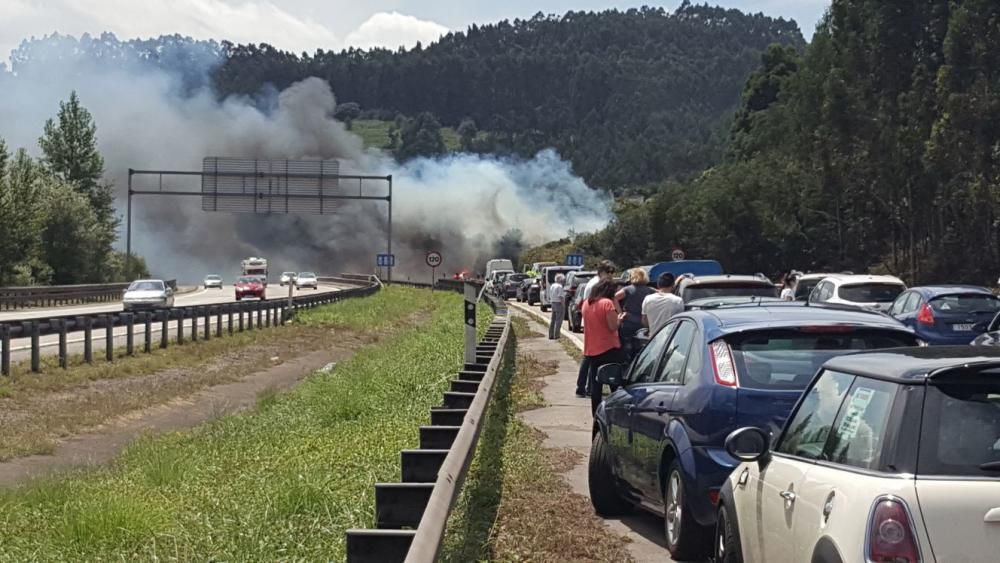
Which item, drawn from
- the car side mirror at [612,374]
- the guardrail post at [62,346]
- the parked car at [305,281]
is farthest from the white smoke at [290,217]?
the car side mirror at [612,374]

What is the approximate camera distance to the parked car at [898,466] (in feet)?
14.1

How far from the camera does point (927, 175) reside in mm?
48719

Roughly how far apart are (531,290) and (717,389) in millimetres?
50602

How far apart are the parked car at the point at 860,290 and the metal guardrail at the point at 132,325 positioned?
44.4 feet

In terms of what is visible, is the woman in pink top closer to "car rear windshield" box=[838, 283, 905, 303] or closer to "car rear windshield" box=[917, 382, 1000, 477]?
"car rear windshield" box=[917, 382, 1000, 477]

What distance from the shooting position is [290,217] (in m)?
102

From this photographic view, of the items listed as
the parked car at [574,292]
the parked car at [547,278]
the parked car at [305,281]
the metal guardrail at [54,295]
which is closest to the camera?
the parked car at [574,292]

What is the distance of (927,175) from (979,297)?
2964 cm

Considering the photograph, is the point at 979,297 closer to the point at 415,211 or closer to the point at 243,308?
the point at 243,308

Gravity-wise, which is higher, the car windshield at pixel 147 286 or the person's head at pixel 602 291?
the person's head at pixel 602 291

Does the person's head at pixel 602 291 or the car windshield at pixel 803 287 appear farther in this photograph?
the car windshield at pixel 803 287

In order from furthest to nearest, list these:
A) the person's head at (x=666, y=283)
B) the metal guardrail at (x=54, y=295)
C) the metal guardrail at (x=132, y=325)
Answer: the metal guardrail at (x=54, y=295)
the metal guardrail at (x=132, y=325)
the person's head at (x=666, y=283)

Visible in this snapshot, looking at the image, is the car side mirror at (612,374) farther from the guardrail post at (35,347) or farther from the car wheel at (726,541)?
the guardrail post at (35,347)

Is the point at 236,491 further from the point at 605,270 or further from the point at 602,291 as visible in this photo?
the point at 605,270
